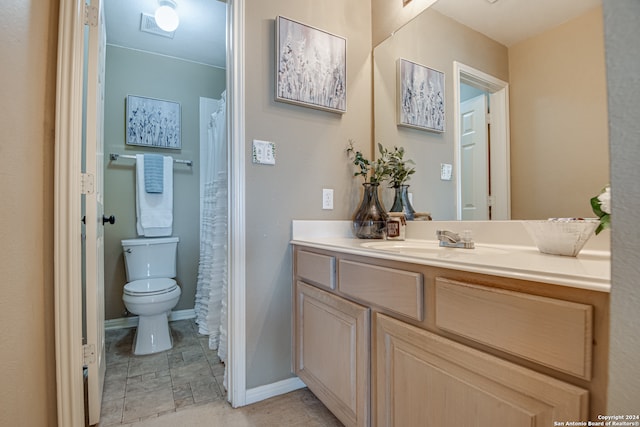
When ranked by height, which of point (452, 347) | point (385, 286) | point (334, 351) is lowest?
point (334, 351)

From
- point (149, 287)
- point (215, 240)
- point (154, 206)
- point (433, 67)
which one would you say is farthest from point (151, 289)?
point (433, 67)

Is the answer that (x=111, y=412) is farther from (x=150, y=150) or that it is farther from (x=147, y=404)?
(x=150, y=150)

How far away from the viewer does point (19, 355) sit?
855mm

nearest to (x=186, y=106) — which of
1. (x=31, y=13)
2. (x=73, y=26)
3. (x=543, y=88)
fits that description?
(x=73, y=26)

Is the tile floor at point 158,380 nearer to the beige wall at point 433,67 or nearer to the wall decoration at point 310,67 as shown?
the beige wall at point 433,67

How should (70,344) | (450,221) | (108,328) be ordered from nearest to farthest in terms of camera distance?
1. (70,344)
2. (450,221)
3. (108,328)

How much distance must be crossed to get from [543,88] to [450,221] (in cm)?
64

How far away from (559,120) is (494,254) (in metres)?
0.56

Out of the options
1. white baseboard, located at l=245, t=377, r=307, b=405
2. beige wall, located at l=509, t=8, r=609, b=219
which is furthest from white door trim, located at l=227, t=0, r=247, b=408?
beige wall, located at l=509, t=8, r=609, b=219

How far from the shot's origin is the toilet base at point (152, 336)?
6.90 ft

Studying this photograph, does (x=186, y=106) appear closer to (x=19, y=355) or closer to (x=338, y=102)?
(x=338, y=102)

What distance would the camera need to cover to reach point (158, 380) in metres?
1.73

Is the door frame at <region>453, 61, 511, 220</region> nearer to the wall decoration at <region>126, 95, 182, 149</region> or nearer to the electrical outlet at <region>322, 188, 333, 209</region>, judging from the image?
the electrical outlet at <region>322, 188, 333, 209</region>

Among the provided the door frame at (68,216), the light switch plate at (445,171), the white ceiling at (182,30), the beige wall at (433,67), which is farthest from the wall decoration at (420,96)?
the door frame at (68,216)
